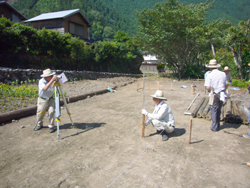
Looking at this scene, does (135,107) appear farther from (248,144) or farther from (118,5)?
(118,5)

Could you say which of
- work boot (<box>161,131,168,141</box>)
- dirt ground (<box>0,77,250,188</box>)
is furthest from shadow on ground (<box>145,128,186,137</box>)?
work boot (<box>161,131,168,141</box>)

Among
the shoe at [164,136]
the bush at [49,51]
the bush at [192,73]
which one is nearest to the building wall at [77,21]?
the bush at [49,51]

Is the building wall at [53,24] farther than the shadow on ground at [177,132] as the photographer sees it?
Yes

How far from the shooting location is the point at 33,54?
14.1 meters

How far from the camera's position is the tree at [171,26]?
1867 cm

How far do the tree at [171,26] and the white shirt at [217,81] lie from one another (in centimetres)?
1427

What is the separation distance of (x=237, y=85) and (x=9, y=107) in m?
14.8

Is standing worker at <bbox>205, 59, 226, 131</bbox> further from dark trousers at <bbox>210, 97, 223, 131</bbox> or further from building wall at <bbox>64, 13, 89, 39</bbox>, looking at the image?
building wall at <bbox>64, 13, 89, 39</bbox>

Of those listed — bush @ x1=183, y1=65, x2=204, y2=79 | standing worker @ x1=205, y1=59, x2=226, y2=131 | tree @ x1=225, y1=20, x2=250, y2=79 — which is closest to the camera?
standing worker @ x1=205, y1=59, x2=226, y2=131

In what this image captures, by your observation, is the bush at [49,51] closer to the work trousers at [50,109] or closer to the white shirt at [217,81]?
the work trousers at [50,109]

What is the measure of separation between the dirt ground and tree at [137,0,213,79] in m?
14.8

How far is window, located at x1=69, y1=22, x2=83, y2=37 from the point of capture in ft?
82.1

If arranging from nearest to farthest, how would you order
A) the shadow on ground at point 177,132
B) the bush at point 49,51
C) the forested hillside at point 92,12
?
the shadow on ground at point 177,132
the bush at point 49,51
the forested hillside at point 92,12

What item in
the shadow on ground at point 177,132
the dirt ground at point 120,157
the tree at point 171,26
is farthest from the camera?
the tree at point 171,26
